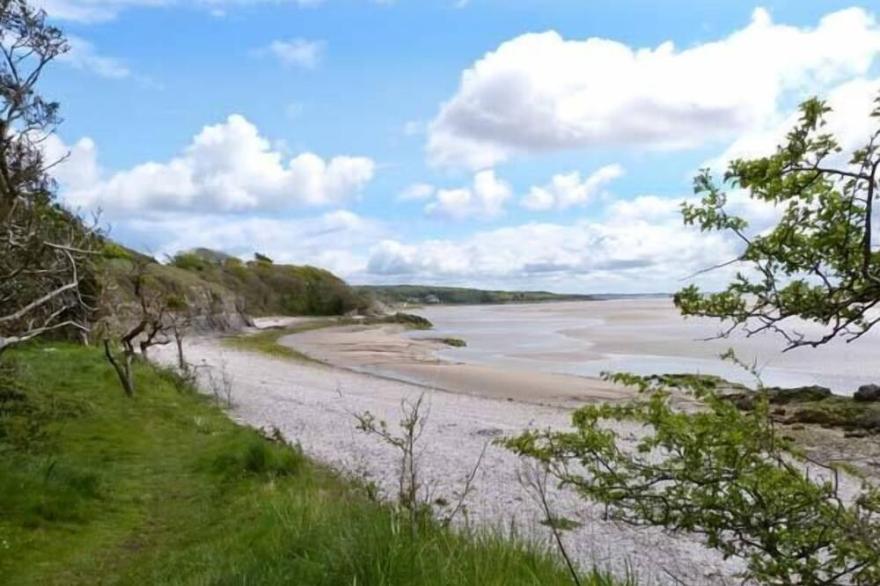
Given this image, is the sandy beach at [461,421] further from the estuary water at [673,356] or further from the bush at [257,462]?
Result: the estuary water at [673,356]

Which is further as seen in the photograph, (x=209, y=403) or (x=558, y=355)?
(x=558, y=355)

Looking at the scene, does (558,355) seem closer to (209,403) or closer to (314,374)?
(314,374)

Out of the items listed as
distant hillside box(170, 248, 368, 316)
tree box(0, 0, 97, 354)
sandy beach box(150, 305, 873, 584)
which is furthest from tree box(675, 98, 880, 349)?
distant hillside box(170, 248, 368, 316)

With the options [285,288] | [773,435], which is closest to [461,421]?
[773,435]

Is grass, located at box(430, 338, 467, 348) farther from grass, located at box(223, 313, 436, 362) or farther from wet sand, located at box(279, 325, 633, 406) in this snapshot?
wet sand, located at box(279, 325, 633, 406)

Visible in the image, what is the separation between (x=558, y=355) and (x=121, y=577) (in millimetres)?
42279

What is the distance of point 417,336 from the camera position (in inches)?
2726

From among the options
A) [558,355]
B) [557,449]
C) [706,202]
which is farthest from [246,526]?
[558,355]

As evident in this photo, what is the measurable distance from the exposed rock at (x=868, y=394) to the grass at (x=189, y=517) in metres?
19.6

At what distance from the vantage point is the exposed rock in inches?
987

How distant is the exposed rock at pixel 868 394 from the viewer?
2506cm

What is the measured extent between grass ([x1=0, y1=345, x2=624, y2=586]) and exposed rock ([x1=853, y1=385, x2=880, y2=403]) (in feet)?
64.4

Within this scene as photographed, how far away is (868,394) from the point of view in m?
25.2

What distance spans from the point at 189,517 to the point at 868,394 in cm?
2280
